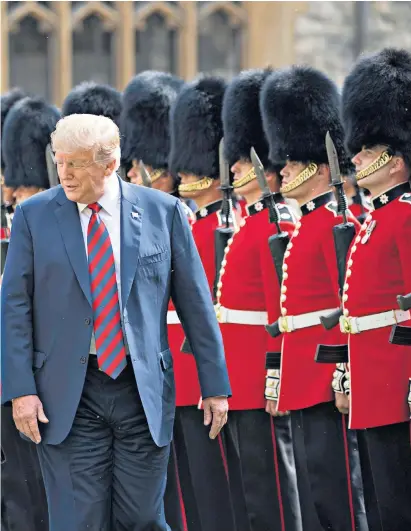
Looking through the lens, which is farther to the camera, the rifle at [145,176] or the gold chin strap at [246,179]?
the rifle at [145,176]

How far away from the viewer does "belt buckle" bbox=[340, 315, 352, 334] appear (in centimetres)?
573

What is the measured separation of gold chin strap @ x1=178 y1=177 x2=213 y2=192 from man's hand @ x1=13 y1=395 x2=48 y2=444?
2150 mm

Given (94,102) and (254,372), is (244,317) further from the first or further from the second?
(94,102)

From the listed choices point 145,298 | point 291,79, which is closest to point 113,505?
point 145,298

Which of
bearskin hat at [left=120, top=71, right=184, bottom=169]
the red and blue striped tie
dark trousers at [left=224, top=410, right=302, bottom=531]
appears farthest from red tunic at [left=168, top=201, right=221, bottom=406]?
the red and blue striped tie

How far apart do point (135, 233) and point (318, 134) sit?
1548 mm

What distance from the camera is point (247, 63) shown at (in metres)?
15.4

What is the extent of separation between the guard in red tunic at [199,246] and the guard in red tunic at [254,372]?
0.11 m

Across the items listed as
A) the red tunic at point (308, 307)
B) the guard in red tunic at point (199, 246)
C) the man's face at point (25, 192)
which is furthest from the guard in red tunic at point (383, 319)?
the man's face at point (25, 192)

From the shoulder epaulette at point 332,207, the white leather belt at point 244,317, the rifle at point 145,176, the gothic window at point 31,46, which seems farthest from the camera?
the gothic window at point 31,46

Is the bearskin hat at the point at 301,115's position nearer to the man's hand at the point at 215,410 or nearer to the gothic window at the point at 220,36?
the man's hand at the point at 215,410

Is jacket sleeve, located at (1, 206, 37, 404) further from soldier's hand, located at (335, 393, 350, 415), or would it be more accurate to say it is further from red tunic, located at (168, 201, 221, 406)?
red tunic, located at (168, 201, 221, 406)

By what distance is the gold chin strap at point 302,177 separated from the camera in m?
6.29

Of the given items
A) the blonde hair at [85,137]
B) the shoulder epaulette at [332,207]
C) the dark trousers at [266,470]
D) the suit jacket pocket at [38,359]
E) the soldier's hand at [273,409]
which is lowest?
the dark trousers at [266,470]
